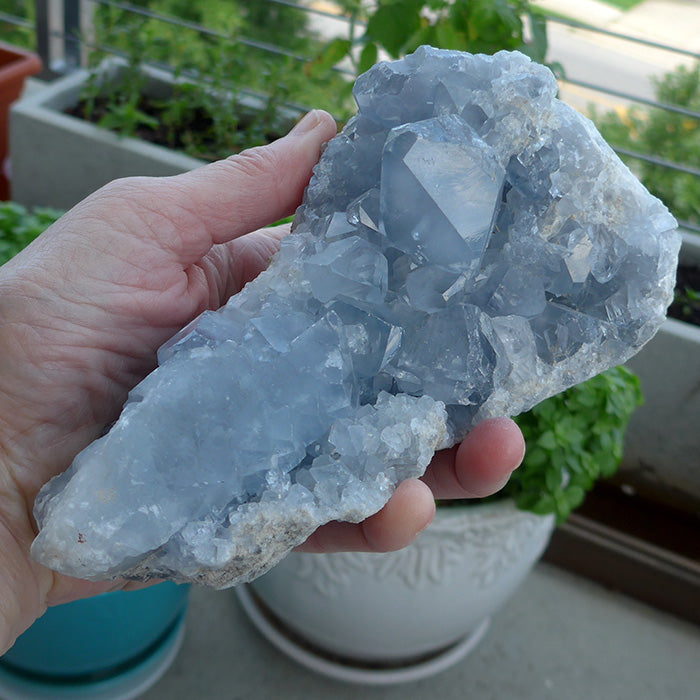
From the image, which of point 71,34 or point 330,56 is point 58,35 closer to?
point 71,34

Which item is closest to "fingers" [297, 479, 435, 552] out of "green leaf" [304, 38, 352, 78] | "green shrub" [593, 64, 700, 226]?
"green leaf" [304, 38, 352, 78]

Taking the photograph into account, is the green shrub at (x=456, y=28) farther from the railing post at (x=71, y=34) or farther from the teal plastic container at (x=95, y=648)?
the railing post at (x=71, y=34)

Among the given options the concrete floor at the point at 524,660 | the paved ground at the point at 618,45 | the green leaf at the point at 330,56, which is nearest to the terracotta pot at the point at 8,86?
the green leaf at the point at 330,56

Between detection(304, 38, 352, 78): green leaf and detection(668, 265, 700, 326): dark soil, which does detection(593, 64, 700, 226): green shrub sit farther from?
detection(304, 38, 352, 78): green leaf

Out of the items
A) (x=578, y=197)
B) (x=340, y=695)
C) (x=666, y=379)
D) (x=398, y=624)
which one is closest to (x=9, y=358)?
(x=578, y=197)

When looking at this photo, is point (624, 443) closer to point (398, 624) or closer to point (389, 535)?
point (398, 624)

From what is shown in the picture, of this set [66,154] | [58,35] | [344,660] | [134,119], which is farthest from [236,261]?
[58,35]

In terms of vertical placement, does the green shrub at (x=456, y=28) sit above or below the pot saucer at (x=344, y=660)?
above
